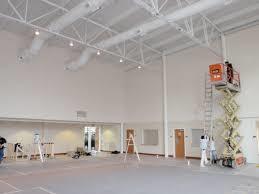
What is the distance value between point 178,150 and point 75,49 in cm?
984

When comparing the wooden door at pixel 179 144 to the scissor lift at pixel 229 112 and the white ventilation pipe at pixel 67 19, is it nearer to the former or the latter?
the scissor lift at pixel 229 112

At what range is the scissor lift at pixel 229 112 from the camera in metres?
10.6

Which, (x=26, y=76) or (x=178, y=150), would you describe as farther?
(x=178, y=150)

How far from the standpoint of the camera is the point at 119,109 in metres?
18.6

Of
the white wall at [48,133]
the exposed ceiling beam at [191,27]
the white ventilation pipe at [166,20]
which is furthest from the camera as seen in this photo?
the white wall at [48,133]

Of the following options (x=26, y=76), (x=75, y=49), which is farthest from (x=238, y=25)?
(x=26, y=76)

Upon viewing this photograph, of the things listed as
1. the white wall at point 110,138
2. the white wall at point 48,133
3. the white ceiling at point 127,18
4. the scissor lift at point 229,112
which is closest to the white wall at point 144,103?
the white wall at point 110,138

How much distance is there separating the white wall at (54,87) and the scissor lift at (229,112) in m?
8.84

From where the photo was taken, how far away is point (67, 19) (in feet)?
31.8

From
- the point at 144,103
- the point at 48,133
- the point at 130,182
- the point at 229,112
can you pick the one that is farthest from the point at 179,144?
the point at 48,133

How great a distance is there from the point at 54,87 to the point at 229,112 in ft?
34.1

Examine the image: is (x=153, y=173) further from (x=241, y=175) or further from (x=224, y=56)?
(x=224, y=56)

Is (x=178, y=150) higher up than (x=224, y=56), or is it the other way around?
(x=224, y=56)

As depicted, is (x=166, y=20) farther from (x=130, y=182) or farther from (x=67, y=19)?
(x=130, y=182)
